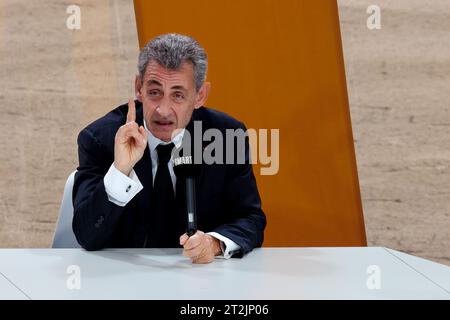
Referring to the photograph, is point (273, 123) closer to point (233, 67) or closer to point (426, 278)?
point (233, 67)

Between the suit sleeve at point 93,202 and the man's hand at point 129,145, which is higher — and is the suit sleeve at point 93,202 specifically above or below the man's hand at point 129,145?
below

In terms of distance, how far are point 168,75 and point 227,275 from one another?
0.68 meters

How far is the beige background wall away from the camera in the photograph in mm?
4301

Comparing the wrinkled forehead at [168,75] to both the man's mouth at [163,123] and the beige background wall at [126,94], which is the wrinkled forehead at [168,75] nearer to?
the man's mouth at [163,123]

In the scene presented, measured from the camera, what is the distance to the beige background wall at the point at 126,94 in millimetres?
4301

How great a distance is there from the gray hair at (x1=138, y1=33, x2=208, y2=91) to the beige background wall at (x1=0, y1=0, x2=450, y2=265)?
1732mm

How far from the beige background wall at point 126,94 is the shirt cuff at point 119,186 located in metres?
1.95

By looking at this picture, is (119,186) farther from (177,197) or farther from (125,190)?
(177,197)

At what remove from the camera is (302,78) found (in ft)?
12.7

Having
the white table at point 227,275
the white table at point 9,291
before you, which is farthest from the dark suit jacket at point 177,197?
the white table at point 9,291

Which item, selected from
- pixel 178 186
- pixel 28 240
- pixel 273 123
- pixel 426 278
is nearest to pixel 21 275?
pixel 178 186

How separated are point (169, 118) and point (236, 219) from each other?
39 centimetres

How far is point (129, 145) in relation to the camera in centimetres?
243

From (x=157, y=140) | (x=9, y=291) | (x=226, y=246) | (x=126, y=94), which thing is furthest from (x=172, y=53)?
(x=126, y=94)
